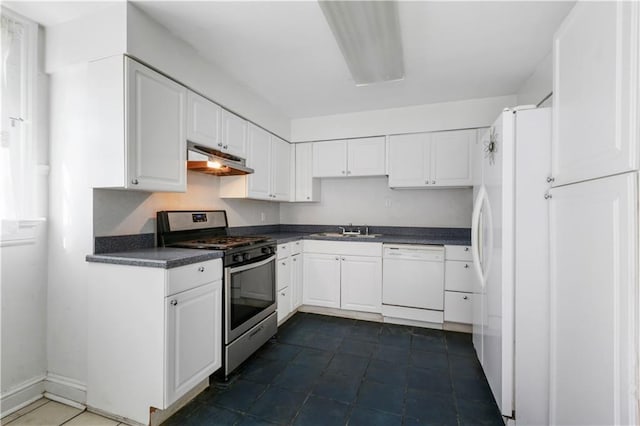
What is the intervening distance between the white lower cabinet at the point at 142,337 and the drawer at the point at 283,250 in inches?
46.0

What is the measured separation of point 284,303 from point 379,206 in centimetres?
175

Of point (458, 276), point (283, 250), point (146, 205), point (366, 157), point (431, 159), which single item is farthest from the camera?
point (366, 157)

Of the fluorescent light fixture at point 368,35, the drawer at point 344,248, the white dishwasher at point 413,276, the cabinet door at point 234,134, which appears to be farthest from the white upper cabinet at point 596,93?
the cabinet door at point 234,134

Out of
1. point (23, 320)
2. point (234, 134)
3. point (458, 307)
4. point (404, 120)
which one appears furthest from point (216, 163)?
point (458, 307)

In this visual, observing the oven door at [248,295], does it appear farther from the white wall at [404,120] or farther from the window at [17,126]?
the white wall at [404,120]

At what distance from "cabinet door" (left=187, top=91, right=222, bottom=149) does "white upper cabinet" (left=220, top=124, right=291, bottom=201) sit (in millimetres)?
502

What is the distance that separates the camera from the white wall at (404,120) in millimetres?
3094

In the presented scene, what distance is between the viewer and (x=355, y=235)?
11.9 feet

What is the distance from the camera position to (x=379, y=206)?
3.81 metres

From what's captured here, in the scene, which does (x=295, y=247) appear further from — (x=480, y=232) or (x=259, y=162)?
(x=480, y=232)

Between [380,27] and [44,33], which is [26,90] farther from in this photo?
[380,27]

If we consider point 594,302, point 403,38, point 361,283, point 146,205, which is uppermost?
point 403,38

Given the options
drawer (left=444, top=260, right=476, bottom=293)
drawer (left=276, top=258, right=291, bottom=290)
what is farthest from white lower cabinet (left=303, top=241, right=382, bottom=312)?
drawer (left=444, top=260, right=476, bottom=293)

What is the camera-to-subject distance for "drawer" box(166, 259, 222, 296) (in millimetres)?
1629
